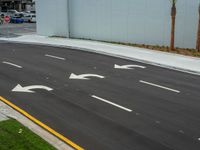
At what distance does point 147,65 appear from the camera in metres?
18.2

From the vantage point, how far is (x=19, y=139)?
323 inches

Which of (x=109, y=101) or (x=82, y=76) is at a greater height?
(x=82, y=76)

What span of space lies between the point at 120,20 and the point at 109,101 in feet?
48.6

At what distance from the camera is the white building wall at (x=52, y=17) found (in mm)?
30234

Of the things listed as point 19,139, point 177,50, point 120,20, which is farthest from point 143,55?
point 19,139

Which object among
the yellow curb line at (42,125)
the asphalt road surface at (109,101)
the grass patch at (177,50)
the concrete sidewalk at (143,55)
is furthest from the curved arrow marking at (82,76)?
the grass patch at (177,50)

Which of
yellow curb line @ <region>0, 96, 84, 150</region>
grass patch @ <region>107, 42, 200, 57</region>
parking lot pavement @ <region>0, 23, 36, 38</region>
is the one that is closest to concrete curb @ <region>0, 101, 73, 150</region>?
yellow curb line @ <region>0, 96, 84, 150</region>

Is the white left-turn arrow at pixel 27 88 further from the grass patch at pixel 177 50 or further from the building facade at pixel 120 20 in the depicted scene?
the building facade at pixel 120 20

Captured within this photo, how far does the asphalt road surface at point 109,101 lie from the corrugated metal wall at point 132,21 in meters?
5.42

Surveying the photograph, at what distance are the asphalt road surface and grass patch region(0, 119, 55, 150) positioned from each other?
954mm

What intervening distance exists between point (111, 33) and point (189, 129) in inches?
703

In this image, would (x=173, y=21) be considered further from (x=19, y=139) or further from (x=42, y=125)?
(x=19, y=139)

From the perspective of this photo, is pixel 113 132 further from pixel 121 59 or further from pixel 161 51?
pixel 161 51

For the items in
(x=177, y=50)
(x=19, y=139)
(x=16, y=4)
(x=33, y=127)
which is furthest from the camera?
(x=16, y=4)
